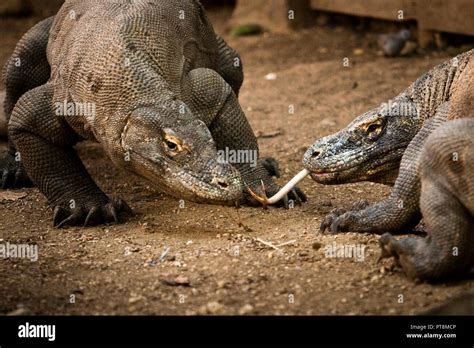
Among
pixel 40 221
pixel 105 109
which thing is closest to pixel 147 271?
pixel 105 109

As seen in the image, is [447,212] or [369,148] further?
[369,148]

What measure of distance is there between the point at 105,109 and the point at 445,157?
218 centimetres

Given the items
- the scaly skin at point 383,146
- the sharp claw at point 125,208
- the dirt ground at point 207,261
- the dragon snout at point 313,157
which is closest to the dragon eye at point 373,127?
the scaly skin at point 383,146

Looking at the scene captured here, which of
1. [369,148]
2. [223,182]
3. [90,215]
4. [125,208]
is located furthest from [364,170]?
[90,215]

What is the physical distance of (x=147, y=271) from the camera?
4.81 meters

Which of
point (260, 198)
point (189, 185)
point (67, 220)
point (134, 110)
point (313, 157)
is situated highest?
point (134, 110)

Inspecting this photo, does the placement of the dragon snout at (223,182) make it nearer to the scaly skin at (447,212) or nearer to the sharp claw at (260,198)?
the sharp claw at (260,198)

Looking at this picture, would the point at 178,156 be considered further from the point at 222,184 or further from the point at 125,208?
the point at 125,208

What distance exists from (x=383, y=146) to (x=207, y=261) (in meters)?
1.33

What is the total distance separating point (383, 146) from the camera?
5.47 meters

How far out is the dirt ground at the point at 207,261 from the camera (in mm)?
4238
